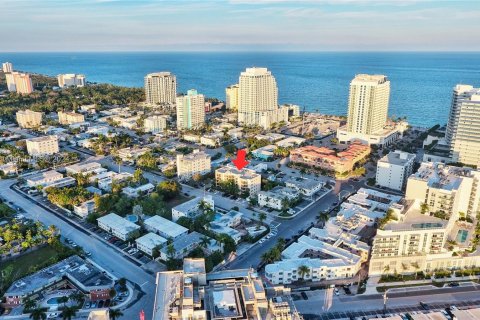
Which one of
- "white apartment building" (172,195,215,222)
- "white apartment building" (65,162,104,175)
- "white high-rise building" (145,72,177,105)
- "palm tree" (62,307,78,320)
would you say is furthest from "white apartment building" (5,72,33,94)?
"palm tree" (62,307,78,320)

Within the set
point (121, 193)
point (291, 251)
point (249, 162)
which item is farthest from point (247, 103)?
point (291, 251)

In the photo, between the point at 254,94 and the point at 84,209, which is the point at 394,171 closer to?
the point at 84,209

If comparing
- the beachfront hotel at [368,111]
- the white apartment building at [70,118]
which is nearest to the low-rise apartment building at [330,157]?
the beachfront hotel at [368,111]

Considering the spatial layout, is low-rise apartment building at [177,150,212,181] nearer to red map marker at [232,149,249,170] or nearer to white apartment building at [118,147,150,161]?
red map marker at [232,149,249,170]

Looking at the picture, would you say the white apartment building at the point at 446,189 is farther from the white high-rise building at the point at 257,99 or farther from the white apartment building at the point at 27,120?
the white apartment building at the point at 27,120

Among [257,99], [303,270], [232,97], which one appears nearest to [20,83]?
[232,97]
